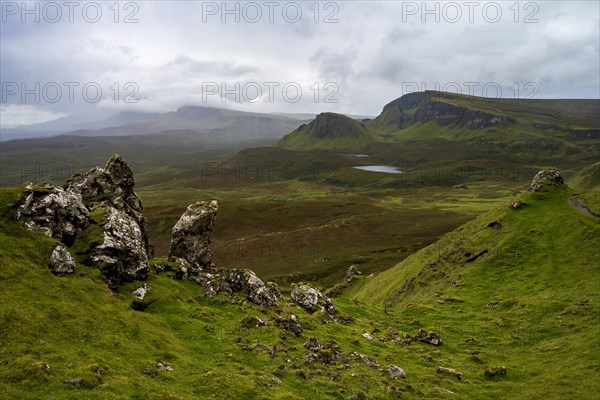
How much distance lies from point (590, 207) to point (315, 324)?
6607 cm

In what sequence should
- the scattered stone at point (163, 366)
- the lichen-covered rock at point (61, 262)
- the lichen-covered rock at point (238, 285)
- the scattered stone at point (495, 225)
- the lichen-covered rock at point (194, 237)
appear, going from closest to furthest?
the scattered stone at point (163, 366) → the lichen-covered rock at point (61, 262) → the lichen-covered rock at point (238, 285) → the lichen-covered rock at point (194, 237) → the scattered stone at point (495, 225)

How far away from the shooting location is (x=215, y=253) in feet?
466

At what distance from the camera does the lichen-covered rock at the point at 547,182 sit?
8538 cm

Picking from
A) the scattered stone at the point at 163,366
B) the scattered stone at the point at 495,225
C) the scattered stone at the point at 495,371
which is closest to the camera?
the scattered stone at the point at 163,366

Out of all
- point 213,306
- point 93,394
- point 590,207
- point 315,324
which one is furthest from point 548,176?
point 93,394

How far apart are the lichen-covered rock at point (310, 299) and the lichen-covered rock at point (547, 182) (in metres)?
63.6

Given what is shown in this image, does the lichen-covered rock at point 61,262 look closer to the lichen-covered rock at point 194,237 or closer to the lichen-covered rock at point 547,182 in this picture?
the lichen-covered rock at point 194,237

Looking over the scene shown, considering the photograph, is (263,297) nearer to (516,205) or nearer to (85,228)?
(85,228)

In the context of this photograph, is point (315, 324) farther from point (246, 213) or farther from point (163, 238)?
point (246, 213)

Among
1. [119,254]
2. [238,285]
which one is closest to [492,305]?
[238,285]

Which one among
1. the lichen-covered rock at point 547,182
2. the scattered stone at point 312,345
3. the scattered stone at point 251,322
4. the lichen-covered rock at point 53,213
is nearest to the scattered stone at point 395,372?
the scattered stone at point 312,345

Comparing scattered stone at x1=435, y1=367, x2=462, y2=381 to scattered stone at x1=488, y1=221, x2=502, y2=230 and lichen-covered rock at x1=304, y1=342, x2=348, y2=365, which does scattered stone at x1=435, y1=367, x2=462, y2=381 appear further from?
scattered stone at x1=488, y1=221, x2=502, y2=230

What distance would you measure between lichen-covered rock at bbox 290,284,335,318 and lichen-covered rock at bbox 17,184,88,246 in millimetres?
24294

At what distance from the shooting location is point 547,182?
285 ft
